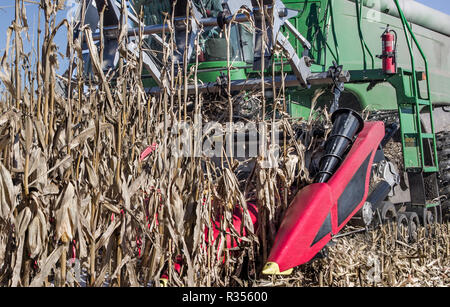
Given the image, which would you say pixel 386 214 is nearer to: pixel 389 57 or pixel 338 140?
pixel 338 140

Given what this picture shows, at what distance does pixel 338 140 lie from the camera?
3180 millimetres

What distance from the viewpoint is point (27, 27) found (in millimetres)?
2080

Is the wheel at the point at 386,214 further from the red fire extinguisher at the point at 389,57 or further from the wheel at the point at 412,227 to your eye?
the red fire extinguisher at the point at 389,57

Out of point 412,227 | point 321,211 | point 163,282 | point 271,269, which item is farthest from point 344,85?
point 163,282

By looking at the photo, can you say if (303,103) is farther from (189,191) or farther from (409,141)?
(189,191)

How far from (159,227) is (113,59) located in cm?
267

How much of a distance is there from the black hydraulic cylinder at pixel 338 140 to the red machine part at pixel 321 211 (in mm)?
53

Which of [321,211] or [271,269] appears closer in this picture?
[271,269]

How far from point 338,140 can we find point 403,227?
103cm

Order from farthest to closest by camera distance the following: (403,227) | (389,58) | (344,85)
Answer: (344,85) < (389,58) < (403,227)

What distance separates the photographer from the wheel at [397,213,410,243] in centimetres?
363

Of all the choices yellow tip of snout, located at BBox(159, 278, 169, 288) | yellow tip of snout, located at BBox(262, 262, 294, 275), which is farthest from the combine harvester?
yellow tip of snout, located at BBox(159, 278, 169, 288)

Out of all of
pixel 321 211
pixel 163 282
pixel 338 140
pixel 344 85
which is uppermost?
pixel 344 85

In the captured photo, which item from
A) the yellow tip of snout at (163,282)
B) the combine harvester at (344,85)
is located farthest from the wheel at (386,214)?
the yellow tip of snout at (163,282)
